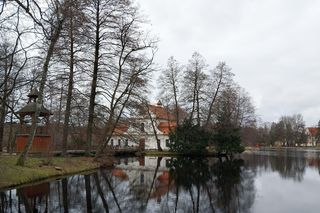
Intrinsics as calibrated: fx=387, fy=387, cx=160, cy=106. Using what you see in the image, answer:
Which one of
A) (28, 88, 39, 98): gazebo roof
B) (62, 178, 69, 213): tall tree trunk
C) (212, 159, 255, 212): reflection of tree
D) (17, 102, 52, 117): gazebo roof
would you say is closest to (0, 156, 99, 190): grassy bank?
(62, 178, 69, 213): tall tree trunk

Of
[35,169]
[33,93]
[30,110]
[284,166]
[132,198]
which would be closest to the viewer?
[132,198]

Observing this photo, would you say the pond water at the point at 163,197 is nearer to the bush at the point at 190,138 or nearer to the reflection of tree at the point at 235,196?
the reflection of tree at the point at 235,196

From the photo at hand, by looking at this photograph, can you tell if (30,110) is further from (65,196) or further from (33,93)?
(65,196)

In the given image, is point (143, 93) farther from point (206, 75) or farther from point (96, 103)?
point (206, 75)

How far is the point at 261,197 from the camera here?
41.4ft

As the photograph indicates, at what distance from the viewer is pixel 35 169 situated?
17.9 metres

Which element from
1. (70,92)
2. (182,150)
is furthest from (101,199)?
(182,150)

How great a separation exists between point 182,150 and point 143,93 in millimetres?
19280

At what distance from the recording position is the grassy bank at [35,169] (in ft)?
49.2

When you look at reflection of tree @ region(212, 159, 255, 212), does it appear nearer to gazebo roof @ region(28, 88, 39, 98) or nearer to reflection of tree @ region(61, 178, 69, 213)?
reflection of tree @ region(61, 178, 69, 213)

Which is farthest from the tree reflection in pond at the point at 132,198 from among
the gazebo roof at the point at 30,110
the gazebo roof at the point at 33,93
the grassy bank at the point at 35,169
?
the gazebo roof at the point at 33,93

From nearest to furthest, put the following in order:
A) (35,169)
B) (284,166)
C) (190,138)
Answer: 1. (35,169)
2. (284,166)
3. (190,138)

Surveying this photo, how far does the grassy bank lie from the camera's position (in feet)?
49.2

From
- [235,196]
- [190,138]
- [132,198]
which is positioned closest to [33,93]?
[132,198]
